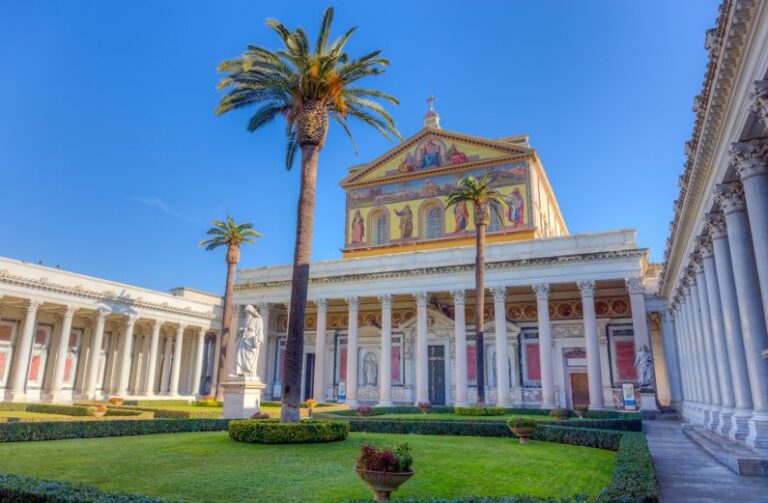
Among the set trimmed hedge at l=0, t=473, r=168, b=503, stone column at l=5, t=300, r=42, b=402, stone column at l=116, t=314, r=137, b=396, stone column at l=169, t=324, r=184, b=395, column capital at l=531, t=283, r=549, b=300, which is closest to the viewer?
trimmed hedge at l=0, t=473, r=168, b=503

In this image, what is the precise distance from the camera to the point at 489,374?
118 feet

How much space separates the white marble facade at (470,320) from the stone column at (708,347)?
10870 millimetres

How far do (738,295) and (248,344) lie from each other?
Answer: 1523cm

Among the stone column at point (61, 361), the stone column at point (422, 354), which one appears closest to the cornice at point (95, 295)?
the stone column at point (61, 361)

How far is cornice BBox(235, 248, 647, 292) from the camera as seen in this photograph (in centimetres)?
2984

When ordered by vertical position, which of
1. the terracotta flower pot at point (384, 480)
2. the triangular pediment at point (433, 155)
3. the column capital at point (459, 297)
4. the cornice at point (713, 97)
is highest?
the triangular pediment at point (433, 155)

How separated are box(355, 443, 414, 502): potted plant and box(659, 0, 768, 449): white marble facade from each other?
781 cm

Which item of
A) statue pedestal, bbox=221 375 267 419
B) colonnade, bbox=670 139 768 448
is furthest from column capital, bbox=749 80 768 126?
statue pedestal, bbox=221 375 267 419

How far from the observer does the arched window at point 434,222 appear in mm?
39062

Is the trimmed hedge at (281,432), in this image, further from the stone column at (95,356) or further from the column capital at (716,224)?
the stone column at (95,356)

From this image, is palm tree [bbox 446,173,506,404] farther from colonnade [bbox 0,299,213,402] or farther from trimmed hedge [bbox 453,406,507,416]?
colonnade [bbox 0,299,213,402]

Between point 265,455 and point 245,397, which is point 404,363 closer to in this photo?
point 245,397

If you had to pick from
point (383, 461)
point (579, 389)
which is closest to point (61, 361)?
point (579, 389)

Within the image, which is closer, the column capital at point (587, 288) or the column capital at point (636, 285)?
the column capital at point (636, 285)
